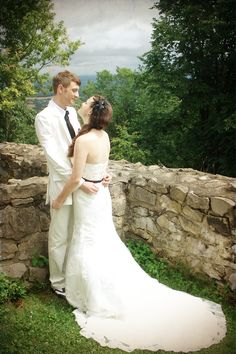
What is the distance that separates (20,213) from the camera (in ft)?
10.9

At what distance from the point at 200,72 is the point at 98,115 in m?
9.89

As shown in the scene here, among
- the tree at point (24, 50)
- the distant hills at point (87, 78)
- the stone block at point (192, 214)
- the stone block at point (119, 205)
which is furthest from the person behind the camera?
the distant hills at point (87, 78)

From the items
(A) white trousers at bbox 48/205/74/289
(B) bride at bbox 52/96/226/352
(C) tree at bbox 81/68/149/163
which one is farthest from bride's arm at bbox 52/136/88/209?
(C) tree at bbox 81/68/149/163

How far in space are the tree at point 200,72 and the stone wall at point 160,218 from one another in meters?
6.91

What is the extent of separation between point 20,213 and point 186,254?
5.37ft

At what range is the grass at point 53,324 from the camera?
259cm

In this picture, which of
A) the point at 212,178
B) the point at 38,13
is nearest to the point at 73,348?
the point at 212,178

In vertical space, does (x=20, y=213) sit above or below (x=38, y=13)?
below

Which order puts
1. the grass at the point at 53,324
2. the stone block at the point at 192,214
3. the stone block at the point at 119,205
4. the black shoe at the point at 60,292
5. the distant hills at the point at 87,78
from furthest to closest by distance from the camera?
1. the distant hills at the point at 87,78
2. the stone block at the point at 119,205
3. the stone block at the point at 192,214
4. the black shoe at the point at 60,292
5. the grass at the point at 53,324

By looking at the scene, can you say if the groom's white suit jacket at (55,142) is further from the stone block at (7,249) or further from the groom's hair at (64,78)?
the stone block at (7,249)

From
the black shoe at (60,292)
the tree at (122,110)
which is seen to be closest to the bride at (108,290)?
the black shoe at (60,292)

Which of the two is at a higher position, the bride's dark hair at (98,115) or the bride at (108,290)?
the bride's dark hair at (98,115)

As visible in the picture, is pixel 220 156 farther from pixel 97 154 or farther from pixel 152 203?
pixel 97 154

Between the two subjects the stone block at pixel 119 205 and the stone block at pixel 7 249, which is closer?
the stone block at pixel 7 249
